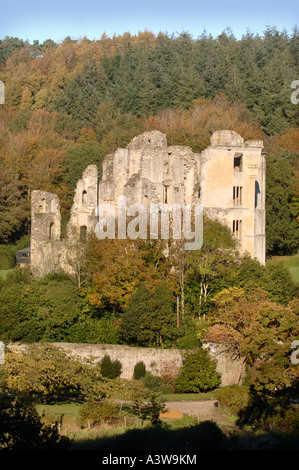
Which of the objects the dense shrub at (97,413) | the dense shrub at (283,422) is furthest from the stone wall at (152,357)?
the dense shrub at (283,422)

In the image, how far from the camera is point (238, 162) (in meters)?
43.0

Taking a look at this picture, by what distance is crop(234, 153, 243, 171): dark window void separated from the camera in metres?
40.8

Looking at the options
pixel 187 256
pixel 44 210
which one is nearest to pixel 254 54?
pixel 44 210

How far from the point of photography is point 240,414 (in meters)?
24.9

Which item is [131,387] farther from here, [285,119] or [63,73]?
[63,73]

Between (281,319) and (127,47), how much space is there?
6839cm

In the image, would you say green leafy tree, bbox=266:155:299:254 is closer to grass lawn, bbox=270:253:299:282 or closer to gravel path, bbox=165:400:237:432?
grass lawn, bbox=270:253:299:282

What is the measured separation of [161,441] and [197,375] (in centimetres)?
1156

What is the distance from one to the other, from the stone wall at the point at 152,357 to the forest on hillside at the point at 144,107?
21069mm

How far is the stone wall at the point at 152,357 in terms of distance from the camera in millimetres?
30141

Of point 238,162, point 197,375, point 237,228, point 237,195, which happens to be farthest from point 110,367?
point 238,162

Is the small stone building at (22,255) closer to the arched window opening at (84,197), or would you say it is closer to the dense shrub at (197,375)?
the arched window opening at (84,197)

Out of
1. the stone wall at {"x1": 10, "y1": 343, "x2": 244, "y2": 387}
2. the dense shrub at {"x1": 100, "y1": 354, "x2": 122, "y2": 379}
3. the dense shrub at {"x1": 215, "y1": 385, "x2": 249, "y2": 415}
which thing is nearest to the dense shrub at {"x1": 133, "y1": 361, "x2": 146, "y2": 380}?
the stone wall at {"x1": 10, "y1": 343, "x2": 244, "y2": 387}

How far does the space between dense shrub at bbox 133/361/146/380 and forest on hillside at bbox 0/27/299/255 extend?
22547 mm
